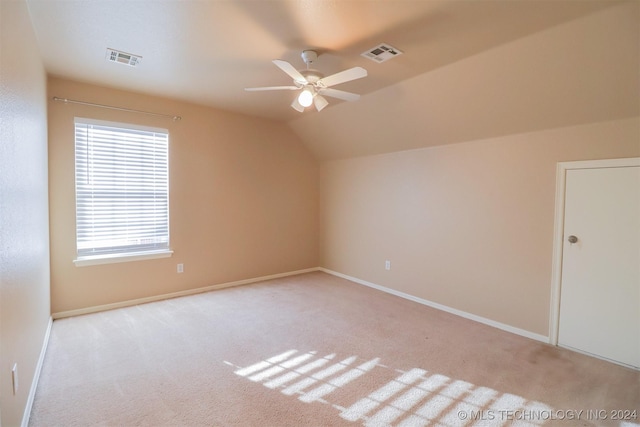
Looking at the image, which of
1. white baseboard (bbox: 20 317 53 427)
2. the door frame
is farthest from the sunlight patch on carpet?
white baseboard (bbox: 20 317 53 427)

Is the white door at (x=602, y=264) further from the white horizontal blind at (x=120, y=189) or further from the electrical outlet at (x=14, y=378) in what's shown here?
the white horizontal blind at (x=120, y=189)

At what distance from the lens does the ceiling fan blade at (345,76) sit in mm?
2213

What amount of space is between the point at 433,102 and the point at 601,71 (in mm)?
1336

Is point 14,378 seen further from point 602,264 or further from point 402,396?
point 602,264

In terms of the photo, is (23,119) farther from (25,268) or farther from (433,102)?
(433,102)

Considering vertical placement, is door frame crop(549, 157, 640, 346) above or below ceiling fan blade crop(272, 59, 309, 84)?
below

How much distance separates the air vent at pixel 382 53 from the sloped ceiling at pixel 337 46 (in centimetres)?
5

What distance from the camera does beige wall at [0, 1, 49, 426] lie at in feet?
4.84

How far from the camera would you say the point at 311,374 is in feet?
7.79

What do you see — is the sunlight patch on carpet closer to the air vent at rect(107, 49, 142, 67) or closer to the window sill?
the window sill

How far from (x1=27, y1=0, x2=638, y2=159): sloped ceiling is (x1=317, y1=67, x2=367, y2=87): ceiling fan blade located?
0.96 ft

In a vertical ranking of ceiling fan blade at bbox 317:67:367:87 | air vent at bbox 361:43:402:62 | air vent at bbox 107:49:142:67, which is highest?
air vent at bbox 107:49:142:67

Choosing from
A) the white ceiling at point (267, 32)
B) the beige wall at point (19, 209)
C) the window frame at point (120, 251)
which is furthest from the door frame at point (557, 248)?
the window frame at point (120, 251)

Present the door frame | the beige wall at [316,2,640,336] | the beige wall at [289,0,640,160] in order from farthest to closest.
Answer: the door frame
the beige wall at [316,2,640,336]
the beige wall at [289,0,640,160]
